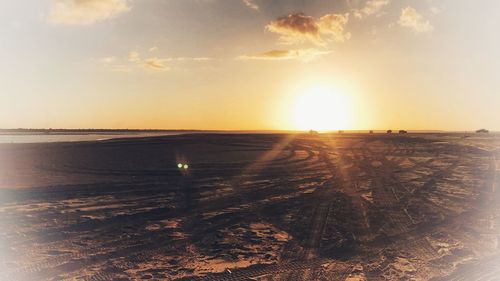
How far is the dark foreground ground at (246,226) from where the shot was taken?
7.19 metres

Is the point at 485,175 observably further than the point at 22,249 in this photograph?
Yes

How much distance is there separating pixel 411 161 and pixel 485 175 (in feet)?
21.6

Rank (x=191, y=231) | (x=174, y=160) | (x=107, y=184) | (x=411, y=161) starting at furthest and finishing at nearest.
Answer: (x=411, y=161)
(x=174, y=160)
(x=107, y=184)
(x=191, y=231)

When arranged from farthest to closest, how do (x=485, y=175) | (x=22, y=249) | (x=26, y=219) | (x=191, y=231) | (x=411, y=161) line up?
(x=411, y=161) < (x=485, y=175) < (x=26, y=219) < (x=191, y=231) < (x=22, y=249)

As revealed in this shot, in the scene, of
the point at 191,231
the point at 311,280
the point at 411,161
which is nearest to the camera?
the point at 311,280

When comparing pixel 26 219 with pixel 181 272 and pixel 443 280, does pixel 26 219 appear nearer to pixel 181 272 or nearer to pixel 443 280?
pixel 181 272

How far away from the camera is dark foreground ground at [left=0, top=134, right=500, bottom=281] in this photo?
7.19 meters

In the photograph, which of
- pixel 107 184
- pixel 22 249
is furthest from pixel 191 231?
pixel 107 184

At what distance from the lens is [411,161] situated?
86.5ft

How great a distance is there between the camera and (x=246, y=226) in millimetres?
9953

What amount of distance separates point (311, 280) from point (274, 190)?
8101 mm

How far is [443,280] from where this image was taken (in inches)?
268

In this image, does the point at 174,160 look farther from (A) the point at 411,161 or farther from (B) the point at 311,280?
(B) the point at 311,280

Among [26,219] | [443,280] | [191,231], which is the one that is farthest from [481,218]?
[26,219]
